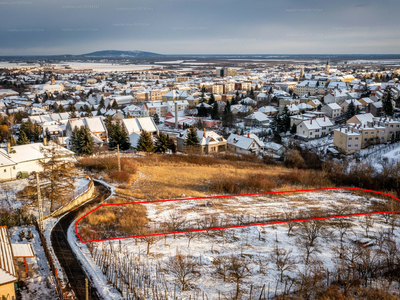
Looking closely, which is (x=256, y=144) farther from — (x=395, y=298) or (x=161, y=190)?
(x=395, y=298)

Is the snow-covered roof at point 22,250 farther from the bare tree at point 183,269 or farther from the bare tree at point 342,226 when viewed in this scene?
the bare tree at point 342,226

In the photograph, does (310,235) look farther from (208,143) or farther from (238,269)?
(208,143)

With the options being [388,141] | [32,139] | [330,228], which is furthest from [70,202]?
[388,141]

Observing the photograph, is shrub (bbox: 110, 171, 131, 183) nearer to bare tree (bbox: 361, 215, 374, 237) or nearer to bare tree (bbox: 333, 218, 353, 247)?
bare tree (bbox: 333, 218, 353, 247)

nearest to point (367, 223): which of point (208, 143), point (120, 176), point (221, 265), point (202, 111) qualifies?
point (221, 265)

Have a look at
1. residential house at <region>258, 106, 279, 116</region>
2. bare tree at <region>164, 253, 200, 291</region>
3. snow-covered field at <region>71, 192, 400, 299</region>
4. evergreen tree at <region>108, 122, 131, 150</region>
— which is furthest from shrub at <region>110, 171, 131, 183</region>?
residential house at <region>258, 106, 279, 116</region>

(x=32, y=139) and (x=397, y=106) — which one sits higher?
(x=397, y=106)

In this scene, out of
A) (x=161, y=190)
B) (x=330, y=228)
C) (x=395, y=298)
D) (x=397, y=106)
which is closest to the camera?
(x=395, y=298)
